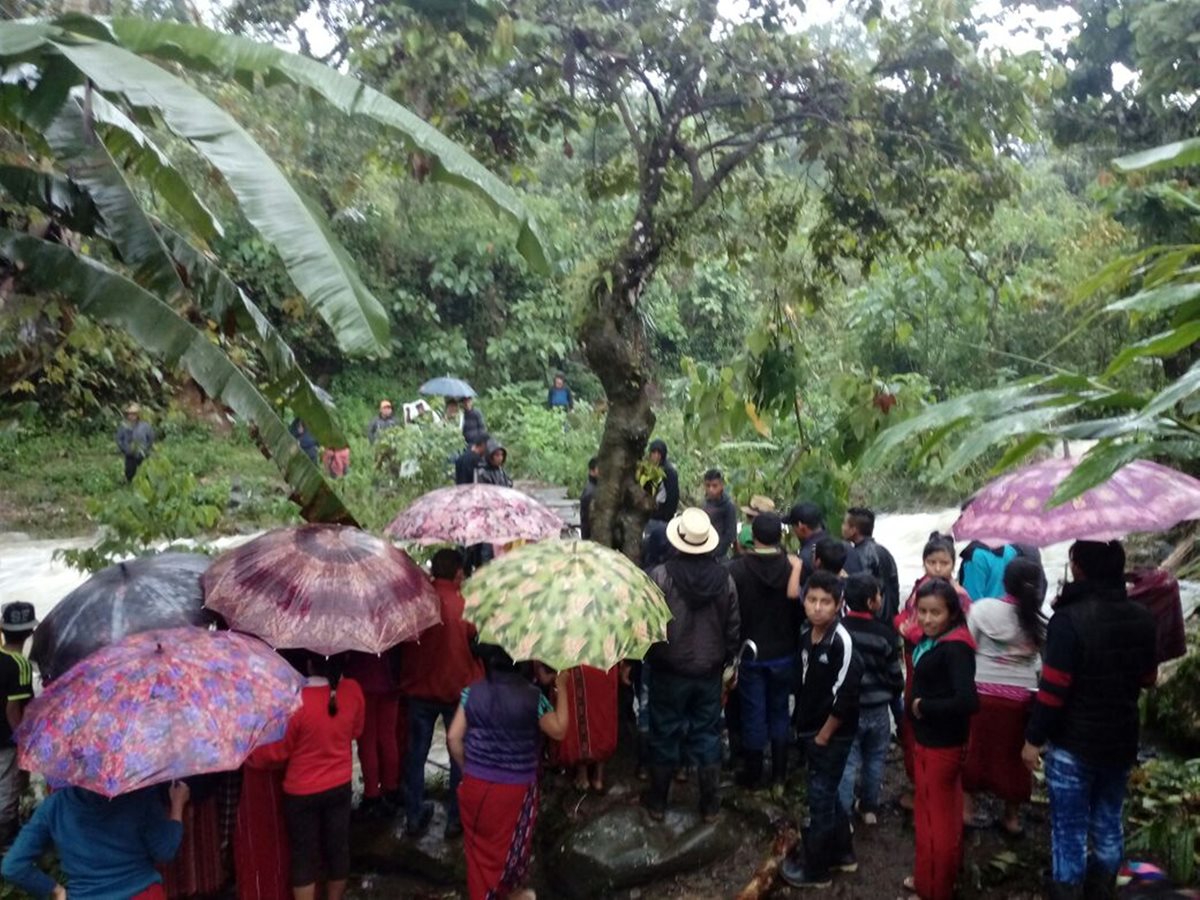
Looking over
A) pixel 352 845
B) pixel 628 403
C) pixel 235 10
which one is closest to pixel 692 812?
pixel 352 845

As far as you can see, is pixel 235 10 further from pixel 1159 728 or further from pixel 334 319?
pixel 1159 728

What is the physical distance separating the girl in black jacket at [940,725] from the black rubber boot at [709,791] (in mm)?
1059

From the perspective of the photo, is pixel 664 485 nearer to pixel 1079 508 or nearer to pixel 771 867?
pixel 771 867

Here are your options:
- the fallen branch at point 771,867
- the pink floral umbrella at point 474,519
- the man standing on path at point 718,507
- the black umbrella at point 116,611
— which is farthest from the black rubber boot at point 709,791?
the black umbrella at point 116,611

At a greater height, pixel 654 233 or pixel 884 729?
pixel 654 233

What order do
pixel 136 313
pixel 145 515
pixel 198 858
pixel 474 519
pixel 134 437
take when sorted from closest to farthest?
pixel 136 313, pixel 198 858, pixel 474 519, pixel 145 515, pixel 134 437

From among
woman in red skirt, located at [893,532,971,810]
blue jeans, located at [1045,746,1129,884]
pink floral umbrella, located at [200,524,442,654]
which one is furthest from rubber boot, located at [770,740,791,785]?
pink floral umbrella, located at [200,524,442,654]

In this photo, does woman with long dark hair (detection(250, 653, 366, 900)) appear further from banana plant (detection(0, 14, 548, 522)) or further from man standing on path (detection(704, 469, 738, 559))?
man standing on path (detection(704, 469, 738, 559))

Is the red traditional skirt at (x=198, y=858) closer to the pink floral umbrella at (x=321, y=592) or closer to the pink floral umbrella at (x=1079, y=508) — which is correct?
the pink floral umbrella at (x=321, y=592)

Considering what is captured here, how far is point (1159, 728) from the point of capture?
5977 millimetres

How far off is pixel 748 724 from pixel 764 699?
0.17m

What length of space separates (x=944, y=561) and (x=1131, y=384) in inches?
334

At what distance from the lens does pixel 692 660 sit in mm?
4727

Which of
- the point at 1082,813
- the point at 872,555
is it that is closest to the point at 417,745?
the point at 872,555
